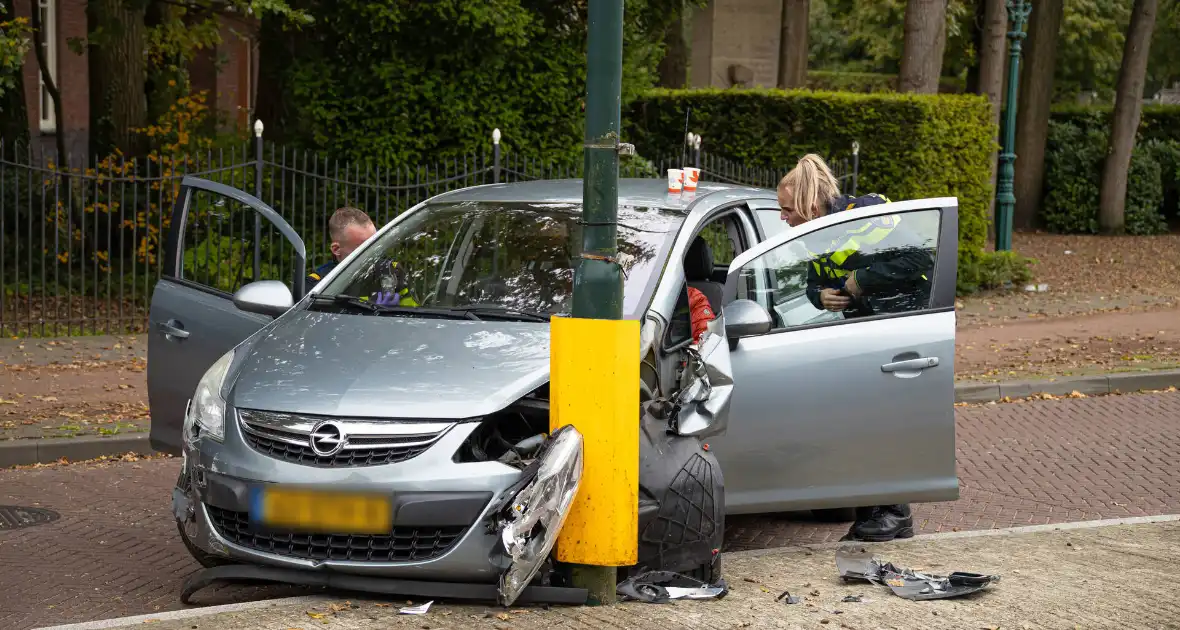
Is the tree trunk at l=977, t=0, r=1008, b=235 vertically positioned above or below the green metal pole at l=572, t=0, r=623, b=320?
above

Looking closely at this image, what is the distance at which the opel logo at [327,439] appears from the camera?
472 cm

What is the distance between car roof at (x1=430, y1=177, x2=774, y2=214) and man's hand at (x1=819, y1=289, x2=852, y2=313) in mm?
706

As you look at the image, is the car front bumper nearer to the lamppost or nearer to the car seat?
the car seat

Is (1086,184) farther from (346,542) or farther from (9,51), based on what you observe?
(346,542)

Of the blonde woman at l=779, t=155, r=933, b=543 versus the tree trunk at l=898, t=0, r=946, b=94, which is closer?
the blonde woman at l=779, t=155, r=933, b=543

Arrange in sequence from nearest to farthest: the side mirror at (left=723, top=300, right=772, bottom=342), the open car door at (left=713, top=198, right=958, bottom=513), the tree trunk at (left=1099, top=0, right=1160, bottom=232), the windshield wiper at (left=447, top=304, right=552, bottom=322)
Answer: the windshield wiper at (left=447, top=304, right=552, bottom=322) → the side mirror at (left=723, top=300, right=772, bottom=342) → the open car door at (left=713, top=198, right=958, bottom=513) → the tree trunk at (left=1099, top=0, right=1160, bottom=232)

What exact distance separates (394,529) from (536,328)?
102 cm

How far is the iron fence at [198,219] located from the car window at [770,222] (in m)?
6.85

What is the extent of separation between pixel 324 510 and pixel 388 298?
145 cm

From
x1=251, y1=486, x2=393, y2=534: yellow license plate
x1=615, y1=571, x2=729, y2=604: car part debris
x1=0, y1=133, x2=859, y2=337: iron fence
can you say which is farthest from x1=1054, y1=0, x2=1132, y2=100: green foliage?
x1=251, y1=486, x2=393, y2=534: yellow license plate

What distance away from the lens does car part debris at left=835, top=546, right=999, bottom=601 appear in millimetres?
5188

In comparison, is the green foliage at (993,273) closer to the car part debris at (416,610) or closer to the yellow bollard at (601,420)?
the yellow bollard at (601,420)

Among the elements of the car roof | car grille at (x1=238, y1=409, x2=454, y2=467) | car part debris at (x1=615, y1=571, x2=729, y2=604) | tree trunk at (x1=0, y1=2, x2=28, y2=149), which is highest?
tree trunk at (x1=0, y1=2, x2=28, y2=149)

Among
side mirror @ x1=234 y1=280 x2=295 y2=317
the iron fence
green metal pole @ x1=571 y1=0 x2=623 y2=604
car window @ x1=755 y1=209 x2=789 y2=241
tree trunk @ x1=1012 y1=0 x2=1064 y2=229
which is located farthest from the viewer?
tree trunk @ x1=1012 y1=0 x2=1064 y2=229
